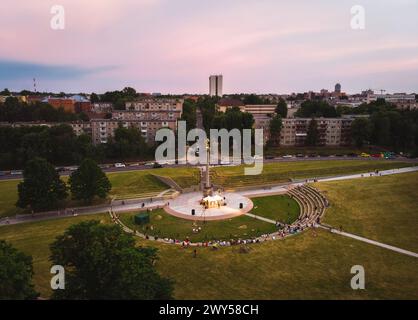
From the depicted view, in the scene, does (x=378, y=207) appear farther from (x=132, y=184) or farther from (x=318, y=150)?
(x=318, y=150)

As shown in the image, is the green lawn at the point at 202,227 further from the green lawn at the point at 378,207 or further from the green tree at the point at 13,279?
the green tree at the point at 13,279

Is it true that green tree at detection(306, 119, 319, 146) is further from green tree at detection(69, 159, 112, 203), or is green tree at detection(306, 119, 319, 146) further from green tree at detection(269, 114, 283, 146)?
green tree at detection(69, 159, 112, 203)

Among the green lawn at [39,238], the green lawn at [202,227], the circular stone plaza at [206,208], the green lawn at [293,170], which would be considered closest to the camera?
the green lawn at [39,238]

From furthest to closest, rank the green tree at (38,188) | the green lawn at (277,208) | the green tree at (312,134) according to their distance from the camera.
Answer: the green tree at (312,134)
the green tree at (38,188)
the green lawn at (277,208)

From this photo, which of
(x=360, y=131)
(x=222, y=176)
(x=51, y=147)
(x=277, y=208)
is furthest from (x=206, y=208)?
(x=360, y=131)

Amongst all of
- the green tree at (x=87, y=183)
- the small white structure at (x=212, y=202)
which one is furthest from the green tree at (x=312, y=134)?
the green tree at (x=87, y=183)
